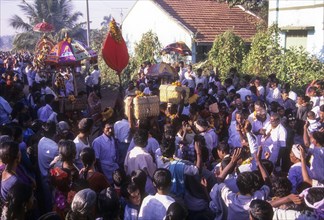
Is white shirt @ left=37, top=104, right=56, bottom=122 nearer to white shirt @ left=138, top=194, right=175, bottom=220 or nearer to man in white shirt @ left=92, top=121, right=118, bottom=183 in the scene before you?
man in white shirt @ left=92, top=121, right=118, bottom=183

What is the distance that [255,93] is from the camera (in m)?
9.66

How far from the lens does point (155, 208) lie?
12.3 feet

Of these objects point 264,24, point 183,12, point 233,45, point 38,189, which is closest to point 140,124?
point 38,189

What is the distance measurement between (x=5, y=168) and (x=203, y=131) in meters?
3.14

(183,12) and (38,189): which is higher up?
(183,12)

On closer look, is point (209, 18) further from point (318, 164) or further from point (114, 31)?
point (318, 164)

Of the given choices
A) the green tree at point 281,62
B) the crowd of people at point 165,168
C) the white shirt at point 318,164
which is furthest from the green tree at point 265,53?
the white shirt at point 318,164

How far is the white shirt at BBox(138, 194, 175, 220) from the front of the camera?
3.72 meters

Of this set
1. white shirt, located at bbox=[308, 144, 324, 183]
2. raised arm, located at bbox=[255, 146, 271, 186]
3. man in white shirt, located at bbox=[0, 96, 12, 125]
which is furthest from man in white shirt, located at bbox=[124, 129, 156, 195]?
man in white shirt, located at bbox=[0, 96, 12, 125]

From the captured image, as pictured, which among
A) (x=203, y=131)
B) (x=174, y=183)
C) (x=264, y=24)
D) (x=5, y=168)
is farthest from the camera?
(x=264, y=24)

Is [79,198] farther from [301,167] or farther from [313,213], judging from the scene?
[301,167]

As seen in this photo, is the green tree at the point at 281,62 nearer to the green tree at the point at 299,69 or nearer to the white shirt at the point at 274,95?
the green tree at the point at 299,69

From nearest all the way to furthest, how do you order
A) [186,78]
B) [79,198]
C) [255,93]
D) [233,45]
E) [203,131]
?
[79,198] < [203,131] < [255,93] < [186,78] < [233,45]

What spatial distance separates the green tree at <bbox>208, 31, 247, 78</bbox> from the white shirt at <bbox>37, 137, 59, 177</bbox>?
10.4 m
